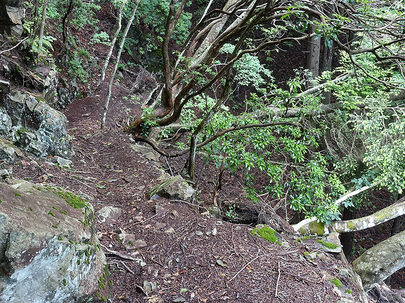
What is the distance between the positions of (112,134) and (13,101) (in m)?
2.52

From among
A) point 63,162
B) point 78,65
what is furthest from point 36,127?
point 78,65

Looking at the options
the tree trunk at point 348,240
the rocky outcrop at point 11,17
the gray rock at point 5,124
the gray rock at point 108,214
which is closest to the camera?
the gray rock at point 108,214

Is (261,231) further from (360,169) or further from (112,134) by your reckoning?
(360,169)

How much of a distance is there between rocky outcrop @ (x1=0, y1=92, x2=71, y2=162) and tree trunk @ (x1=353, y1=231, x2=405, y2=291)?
6513 millimetres

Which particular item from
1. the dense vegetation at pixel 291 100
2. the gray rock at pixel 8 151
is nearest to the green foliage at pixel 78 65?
the dense vegetation at pixel 291 100

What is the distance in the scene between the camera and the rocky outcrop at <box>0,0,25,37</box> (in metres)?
5.21

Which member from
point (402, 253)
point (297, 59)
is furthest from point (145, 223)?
point (297, 59)

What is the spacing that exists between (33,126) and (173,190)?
2708 millimetres

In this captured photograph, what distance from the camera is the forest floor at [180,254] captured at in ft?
9.63

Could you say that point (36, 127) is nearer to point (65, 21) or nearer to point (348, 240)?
point (65, 21)

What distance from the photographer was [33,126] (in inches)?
189

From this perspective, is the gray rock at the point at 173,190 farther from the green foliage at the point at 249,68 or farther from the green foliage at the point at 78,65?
the green foliage at the point at 78,65

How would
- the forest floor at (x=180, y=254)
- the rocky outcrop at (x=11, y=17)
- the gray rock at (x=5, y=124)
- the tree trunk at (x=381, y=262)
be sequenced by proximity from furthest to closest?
the tree trunk at (x=381, y=262) → the rocky outcrop at (x=11, y=17) → the gray rock at (x=5, y=124) → the forest floor at (x=180, y=254)

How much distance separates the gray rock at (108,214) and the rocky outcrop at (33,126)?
1.71 meters
